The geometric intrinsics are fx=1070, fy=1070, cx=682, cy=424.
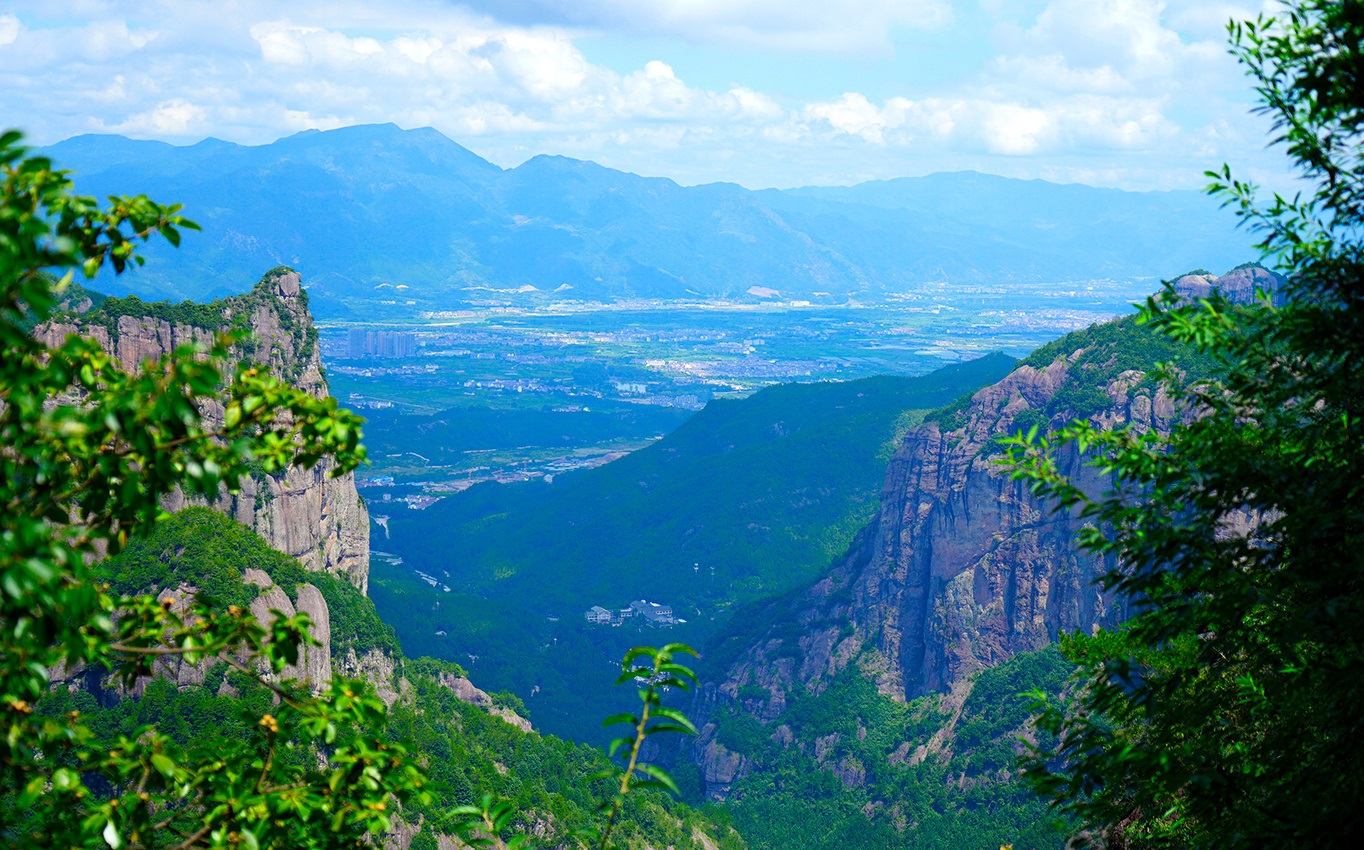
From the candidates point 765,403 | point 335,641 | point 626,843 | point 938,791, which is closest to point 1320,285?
point 626,843

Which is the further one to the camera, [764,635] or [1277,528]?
[764,635]

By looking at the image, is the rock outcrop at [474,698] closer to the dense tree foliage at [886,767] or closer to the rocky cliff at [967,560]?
the dense tree foliage at [886,767]

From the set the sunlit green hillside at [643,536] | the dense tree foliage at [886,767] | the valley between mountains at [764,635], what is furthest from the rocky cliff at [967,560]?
the sunlit green hillside at [643,536]

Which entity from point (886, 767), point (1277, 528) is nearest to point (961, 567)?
point (886, 767)

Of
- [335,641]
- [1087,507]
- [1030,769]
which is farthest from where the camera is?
[335,641]

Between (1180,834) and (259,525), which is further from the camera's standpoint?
(259,525)

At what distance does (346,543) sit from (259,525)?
15.2m

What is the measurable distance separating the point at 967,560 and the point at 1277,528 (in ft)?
257

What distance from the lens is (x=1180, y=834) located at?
563 inches

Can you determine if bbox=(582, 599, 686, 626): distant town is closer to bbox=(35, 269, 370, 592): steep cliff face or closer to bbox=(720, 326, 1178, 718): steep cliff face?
bbox=(720, 326, 1178, 718): steep cliff face

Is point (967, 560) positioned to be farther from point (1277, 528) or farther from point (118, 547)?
point (118, 547)

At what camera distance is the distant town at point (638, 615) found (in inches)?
5369

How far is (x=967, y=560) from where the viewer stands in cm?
8638

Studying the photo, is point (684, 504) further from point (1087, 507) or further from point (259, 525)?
point (1087, 507)
